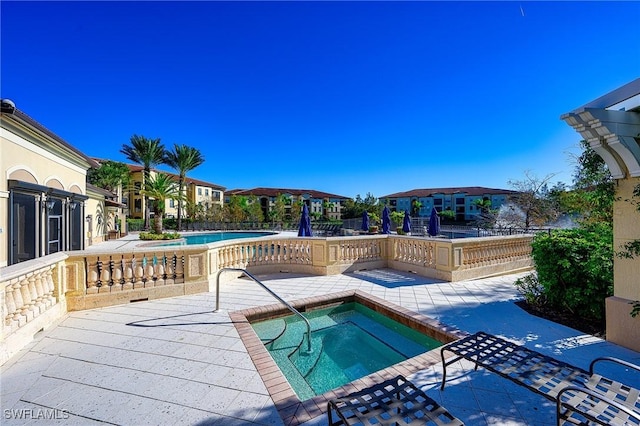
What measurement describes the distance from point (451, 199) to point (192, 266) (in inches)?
3054

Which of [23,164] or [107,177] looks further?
[107,177]

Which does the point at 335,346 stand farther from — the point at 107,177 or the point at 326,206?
the point at 326,206

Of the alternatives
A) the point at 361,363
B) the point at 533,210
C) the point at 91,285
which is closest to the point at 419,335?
the point at 361,363

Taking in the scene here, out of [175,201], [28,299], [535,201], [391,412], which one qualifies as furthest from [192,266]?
[175,201]

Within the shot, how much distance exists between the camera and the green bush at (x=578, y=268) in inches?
171

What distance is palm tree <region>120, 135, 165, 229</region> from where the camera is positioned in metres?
34.7

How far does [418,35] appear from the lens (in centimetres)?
948

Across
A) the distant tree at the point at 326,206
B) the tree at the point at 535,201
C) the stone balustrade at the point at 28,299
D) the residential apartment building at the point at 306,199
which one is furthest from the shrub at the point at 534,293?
the distant tree at the point at 326,206

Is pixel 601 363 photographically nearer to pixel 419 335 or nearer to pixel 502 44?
pixel 419 335

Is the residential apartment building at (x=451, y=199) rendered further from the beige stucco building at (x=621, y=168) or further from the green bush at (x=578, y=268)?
the beige stucco building at (x=621, y=168)

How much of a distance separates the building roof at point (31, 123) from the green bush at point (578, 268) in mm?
12011

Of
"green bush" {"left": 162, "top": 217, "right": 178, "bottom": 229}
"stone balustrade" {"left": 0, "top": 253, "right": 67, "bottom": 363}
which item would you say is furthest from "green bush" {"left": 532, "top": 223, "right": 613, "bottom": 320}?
"green bush" {"left": 162, "top": 217, "right": 178, "bottom": 229}

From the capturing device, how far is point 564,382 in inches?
87.7

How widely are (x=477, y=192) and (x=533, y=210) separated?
5347cm
